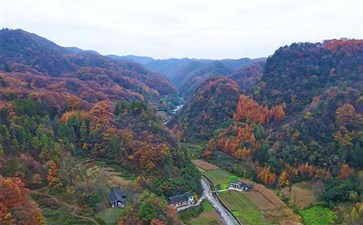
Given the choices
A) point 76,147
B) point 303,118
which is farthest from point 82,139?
point 303,118

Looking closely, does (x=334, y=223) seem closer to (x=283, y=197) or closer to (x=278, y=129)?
(x=283, y=197)

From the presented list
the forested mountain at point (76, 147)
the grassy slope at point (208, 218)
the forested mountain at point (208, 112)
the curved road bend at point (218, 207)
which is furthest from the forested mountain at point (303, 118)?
the forested mountain at point (76, 147)

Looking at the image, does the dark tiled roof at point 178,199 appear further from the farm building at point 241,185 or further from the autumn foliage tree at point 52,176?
the autumn foliage tree at point 52,176

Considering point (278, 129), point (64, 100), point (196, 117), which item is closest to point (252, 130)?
point (278, 129)

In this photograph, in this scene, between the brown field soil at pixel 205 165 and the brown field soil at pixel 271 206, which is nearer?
the brown field soil at pixel 271 206

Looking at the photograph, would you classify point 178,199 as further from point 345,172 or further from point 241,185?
point 345,172

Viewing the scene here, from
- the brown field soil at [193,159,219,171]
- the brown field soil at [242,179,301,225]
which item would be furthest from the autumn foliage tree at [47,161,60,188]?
the brown field soil at [193,159,219,171]

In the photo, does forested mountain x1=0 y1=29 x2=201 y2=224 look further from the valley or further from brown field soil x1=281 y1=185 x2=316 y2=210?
brown field soil x1=281 y1=185 x2=316 y2=210
